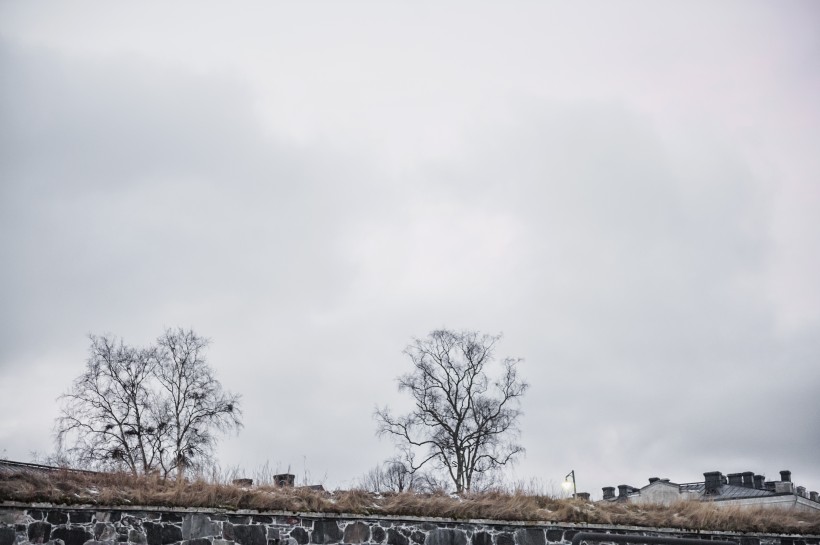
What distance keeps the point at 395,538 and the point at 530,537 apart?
9.03ft

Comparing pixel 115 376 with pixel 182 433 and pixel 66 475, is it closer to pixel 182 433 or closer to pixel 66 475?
pixel 182 433

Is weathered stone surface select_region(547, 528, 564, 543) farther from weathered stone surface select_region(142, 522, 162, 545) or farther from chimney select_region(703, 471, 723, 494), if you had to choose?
chimney select_region(703, 471, 723, 494)

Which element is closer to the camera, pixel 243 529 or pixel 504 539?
pixel 243 529

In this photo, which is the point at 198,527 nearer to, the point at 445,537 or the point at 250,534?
the point at 250,534

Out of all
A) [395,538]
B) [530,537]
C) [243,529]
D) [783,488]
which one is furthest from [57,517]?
[783,488]

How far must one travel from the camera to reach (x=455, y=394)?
4422cm

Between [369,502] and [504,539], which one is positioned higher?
[369,502]

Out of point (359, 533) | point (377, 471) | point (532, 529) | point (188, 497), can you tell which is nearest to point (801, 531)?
point (532, 529)

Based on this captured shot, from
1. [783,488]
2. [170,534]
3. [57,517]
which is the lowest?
[783,488]

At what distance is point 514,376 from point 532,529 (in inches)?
1197

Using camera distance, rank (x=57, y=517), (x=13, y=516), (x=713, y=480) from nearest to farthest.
A: (x=13, y=516), (x=57, y=517), (x=713, y=480)

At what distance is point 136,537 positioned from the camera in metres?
11.5

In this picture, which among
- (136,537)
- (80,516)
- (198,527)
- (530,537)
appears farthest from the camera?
(530,537)

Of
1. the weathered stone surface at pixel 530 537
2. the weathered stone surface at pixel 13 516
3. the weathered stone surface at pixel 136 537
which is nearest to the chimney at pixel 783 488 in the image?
the weathered stone surface at pixel 530 537
